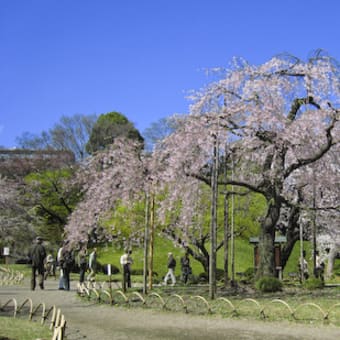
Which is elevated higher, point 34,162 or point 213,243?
point 34,162

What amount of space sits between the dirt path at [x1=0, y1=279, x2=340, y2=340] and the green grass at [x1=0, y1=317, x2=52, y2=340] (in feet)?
1.73

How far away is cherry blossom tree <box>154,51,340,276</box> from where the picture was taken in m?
15.1

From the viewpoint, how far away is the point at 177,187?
57.6 ft

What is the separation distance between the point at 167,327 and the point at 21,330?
2.84 metres

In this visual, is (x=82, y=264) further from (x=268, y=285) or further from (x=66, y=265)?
(x=268, y=285)

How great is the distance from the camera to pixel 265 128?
50.9ft

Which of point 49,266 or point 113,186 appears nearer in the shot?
point 113,186

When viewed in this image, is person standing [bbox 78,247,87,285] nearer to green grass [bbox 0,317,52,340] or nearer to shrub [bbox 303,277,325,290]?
shrub [bbox 303,277,325,290]

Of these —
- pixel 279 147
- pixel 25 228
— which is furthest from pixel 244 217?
pixel 25 228

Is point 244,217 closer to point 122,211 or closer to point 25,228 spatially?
point 122,211

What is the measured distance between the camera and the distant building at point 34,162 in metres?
36.9

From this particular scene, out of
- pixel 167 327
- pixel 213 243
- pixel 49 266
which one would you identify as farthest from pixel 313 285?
pixel 49 266

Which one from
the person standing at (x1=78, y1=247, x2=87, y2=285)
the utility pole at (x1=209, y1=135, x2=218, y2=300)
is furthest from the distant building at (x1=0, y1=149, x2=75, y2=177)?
the utility pole at (x1=209, y1=135, x2=218, y2=300)

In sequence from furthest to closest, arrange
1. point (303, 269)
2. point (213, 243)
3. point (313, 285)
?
1. point (303, 269)
2. point (313, 285)
3. point (213, 243)
